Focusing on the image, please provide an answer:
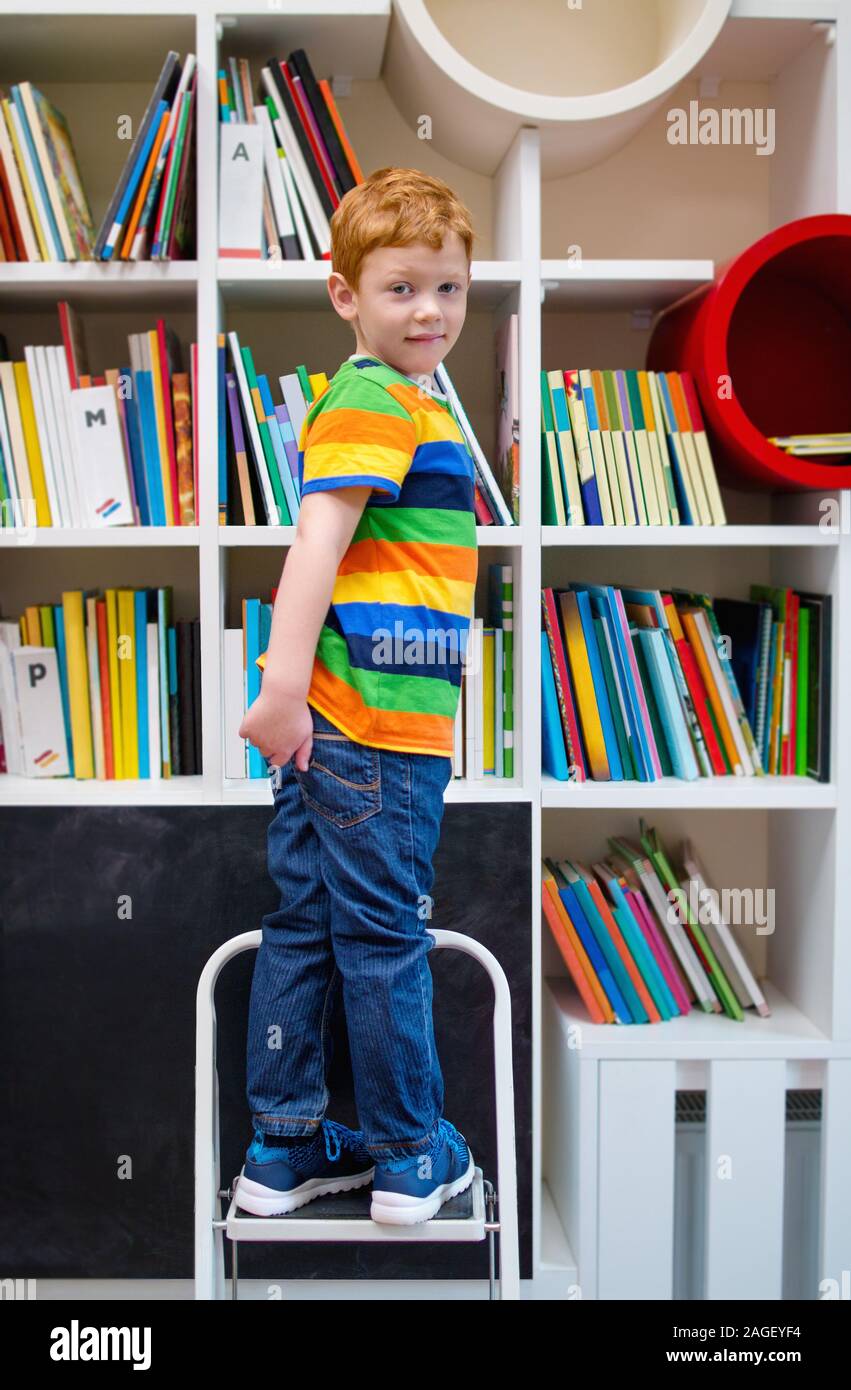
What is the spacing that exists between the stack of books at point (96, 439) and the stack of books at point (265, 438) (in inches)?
2.1

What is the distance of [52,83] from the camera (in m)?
2.11

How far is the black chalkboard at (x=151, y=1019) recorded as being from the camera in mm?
1868

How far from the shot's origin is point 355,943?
50.8 inches

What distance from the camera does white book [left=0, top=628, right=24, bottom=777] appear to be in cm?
195

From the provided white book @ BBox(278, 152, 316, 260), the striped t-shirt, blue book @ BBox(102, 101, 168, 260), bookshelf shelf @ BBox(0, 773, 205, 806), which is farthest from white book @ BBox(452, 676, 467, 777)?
blue book @ BBox(102, 101, 168, 260)

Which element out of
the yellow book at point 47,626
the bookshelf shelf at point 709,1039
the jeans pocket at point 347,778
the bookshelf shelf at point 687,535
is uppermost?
the bookshelf shelf at point 687,535

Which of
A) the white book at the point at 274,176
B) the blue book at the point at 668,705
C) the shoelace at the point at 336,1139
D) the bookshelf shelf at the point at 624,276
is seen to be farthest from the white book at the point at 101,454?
the shoelace at the point at 336,1139

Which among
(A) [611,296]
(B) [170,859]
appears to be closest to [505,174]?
(A) [611,296]

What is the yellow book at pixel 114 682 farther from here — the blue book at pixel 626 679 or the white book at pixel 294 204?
the blue book at pixel 626 679

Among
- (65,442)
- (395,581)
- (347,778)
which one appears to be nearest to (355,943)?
(347,778)

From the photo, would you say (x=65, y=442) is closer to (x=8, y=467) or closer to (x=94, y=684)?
(x=8, y=467)

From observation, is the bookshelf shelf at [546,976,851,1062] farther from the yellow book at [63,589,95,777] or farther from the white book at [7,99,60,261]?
the white book at [7,99,60,261]

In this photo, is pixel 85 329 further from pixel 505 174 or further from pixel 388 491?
pixel 388 491

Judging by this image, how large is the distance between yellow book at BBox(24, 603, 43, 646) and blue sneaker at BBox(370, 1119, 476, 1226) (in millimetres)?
1030
